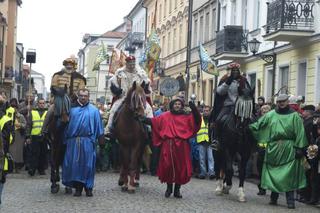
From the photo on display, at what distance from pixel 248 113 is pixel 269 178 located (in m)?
1.27

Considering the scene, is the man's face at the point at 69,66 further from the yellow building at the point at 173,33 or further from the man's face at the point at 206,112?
the yellow building at the point at 173,33

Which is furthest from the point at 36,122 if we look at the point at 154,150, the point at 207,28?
the point at 207,28

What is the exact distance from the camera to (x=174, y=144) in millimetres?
13289

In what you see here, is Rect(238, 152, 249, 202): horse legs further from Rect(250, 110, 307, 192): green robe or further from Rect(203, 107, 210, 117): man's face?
Rect(203, 107, 210, 117): man's face

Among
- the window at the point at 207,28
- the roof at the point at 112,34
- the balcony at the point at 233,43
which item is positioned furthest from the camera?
the roof at the point at 112,34

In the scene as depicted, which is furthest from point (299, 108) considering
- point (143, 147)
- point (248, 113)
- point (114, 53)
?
point (114, 53)

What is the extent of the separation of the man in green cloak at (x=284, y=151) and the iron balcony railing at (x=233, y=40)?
1874 centimetres

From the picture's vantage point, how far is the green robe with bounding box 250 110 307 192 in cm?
1252

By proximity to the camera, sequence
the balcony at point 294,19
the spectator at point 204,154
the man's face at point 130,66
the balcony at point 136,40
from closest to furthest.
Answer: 1. the man's face at point 130,66
2. the spectator at point 204,154
3. the balcony at point 294,19
4. the balcony at point 136,40

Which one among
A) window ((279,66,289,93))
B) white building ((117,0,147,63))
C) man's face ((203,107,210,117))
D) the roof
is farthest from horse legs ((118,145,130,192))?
the roof

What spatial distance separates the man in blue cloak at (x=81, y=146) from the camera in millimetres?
13031

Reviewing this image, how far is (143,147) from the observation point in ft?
46.9

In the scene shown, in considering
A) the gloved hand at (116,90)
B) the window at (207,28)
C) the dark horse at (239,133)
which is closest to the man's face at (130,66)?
the gloved hand at (116,90)

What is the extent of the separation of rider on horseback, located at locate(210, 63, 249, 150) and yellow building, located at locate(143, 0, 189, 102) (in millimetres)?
28728
